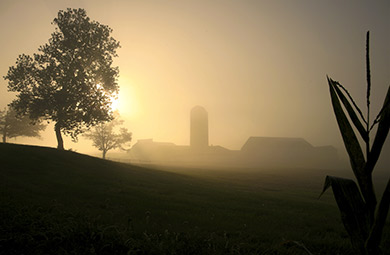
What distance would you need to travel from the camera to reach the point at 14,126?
57625mm

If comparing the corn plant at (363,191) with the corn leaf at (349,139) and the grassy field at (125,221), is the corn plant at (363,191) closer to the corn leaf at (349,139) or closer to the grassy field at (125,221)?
the corn leaf at (349,139)

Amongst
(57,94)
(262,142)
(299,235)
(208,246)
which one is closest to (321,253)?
(299,235)

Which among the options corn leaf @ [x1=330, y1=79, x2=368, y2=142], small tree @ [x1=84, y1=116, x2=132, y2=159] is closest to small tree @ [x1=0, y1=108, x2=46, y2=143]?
small tree @ [x1=84, y1=116, x2=132, y2=159]

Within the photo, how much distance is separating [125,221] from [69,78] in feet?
93.6

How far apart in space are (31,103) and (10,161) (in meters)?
14.9

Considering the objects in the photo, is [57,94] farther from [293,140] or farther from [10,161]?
[293,140]

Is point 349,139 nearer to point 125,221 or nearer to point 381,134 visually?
point 381,134

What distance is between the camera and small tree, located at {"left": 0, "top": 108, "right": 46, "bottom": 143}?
57062 millimetres

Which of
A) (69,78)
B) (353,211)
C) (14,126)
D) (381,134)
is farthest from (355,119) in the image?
(14,126)

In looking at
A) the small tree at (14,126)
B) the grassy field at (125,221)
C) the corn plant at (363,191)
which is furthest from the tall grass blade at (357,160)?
the small tree at (14,126)

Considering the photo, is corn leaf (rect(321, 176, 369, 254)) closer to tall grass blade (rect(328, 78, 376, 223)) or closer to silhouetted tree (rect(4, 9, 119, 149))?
tall grass blade (rect(328, 78, 376, 223))

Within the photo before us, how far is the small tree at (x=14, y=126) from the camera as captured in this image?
5706 cm

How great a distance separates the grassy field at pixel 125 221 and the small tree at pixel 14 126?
40.9 metres

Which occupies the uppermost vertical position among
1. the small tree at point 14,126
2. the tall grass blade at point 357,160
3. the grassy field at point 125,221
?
the small tree at point 14,126
